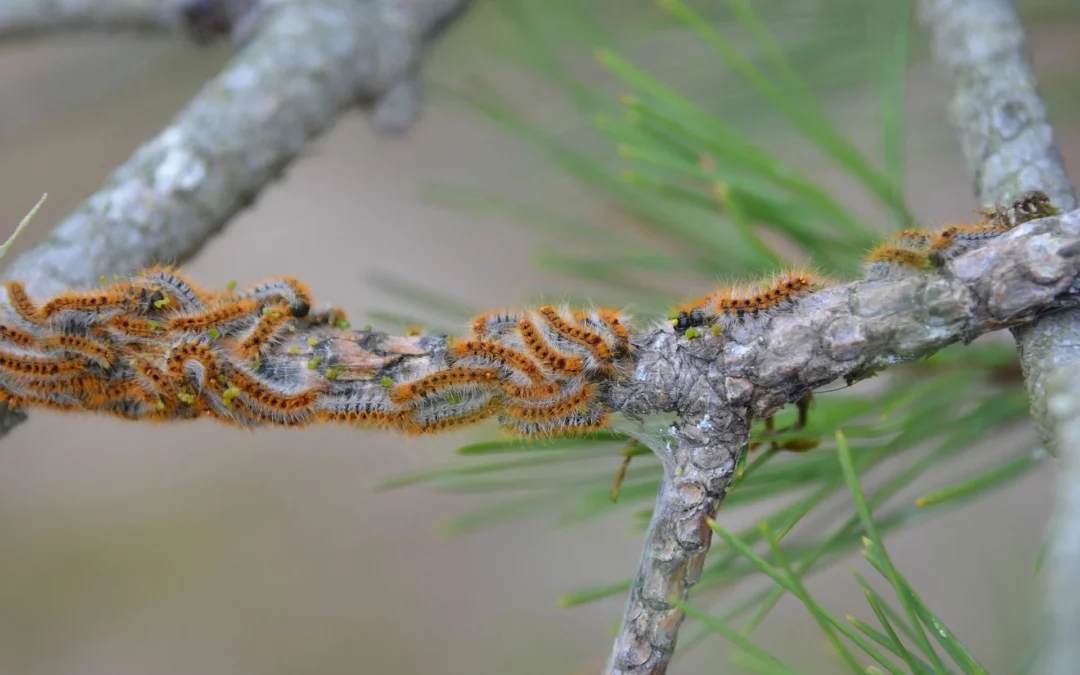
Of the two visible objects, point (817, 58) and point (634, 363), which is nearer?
point (634, 363)

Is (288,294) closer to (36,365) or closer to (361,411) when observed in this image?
(361,411)

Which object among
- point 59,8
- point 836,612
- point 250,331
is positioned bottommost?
point 836,612

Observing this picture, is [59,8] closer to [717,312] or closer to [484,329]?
[484,329]

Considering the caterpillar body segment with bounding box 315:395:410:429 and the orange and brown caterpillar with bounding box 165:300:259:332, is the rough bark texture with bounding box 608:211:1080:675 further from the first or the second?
the orange and brown caterpillar with bounding box 165:300:259:332

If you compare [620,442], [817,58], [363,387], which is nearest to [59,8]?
[363,387]

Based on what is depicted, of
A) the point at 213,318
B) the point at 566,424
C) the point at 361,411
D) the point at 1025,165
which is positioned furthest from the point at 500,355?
the point at 1025,165

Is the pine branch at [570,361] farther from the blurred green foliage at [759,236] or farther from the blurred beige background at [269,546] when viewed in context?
the blurred beige background at [269,546]

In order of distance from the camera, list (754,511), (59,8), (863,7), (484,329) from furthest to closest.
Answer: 1. (754,511)
2. (863,7)
3. (59,8)
4. (484,329)
